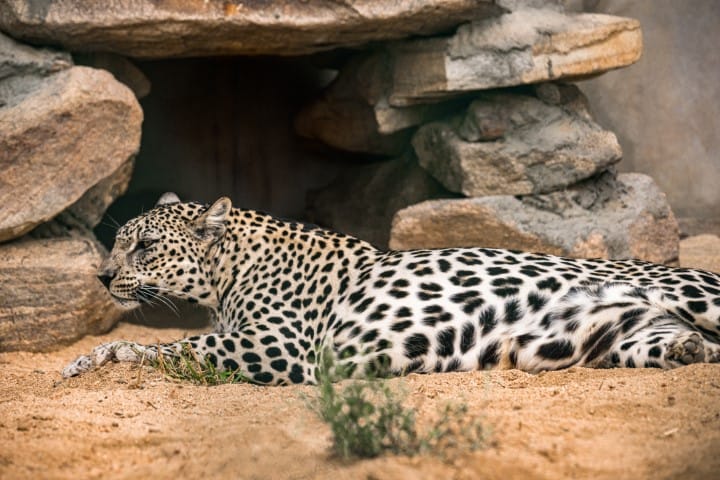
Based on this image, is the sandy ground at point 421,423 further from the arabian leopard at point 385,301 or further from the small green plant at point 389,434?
the arabian leopard at point 385,301

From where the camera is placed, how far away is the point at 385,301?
4898mm

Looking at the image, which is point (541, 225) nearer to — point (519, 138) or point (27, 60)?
point (519, 138)

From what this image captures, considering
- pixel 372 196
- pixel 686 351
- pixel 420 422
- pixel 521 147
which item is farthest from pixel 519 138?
pixel 420 422

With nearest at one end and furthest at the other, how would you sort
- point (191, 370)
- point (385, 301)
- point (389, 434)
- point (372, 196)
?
point (389, 434) < point (191, 370) < point (385, 301) < point (372, 196)

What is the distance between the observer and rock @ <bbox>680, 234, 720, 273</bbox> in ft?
24.0

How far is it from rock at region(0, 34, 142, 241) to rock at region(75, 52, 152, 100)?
20.6 inches

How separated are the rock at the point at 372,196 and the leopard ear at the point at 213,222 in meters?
2.23

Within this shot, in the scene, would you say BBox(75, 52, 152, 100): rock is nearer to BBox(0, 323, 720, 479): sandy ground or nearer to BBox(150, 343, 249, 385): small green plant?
BBox(150, 343, 249, 385): small green plant

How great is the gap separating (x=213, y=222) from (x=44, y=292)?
4.39 feet

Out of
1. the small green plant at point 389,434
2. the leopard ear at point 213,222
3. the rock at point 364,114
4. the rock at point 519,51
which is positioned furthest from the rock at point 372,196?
the small green plant at point 389,434

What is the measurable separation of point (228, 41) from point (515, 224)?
7.72 feet

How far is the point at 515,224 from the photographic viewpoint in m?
6.47

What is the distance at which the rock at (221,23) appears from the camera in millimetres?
5703

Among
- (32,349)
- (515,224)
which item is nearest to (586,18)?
(515,224)
